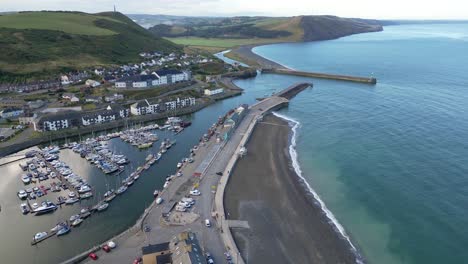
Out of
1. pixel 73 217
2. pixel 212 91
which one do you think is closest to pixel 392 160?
pixel 73 217

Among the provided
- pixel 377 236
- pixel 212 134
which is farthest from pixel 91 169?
pixel 377 236

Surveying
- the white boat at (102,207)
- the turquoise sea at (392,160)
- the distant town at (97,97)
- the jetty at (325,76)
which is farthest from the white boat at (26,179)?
the jetty at (325,76)

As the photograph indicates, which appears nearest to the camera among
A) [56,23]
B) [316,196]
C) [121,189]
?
[316,196]

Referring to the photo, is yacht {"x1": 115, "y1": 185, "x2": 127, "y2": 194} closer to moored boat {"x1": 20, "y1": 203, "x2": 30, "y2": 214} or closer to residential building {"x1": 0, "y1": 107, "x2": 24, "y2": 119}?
moored boat {"x1": 20, "y1": 203, "x2": 30, "y2": 214}

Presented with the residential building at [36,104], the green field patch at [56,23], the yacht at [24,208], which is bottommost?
the yacht at [24,208]

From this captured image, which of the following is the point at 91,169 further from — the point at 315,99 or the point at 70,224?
the point at 315,99

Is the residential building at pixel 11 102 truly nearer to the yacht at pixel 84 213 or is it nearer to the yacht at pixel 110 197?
the yacht at pixel 110 197

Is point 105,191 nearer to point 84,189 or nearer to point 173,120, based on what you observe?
point 84,189

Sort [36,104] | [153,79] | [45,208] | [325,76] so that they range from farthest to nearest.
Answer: [325,76] < [153,79] < [36,104] < [45,208]
